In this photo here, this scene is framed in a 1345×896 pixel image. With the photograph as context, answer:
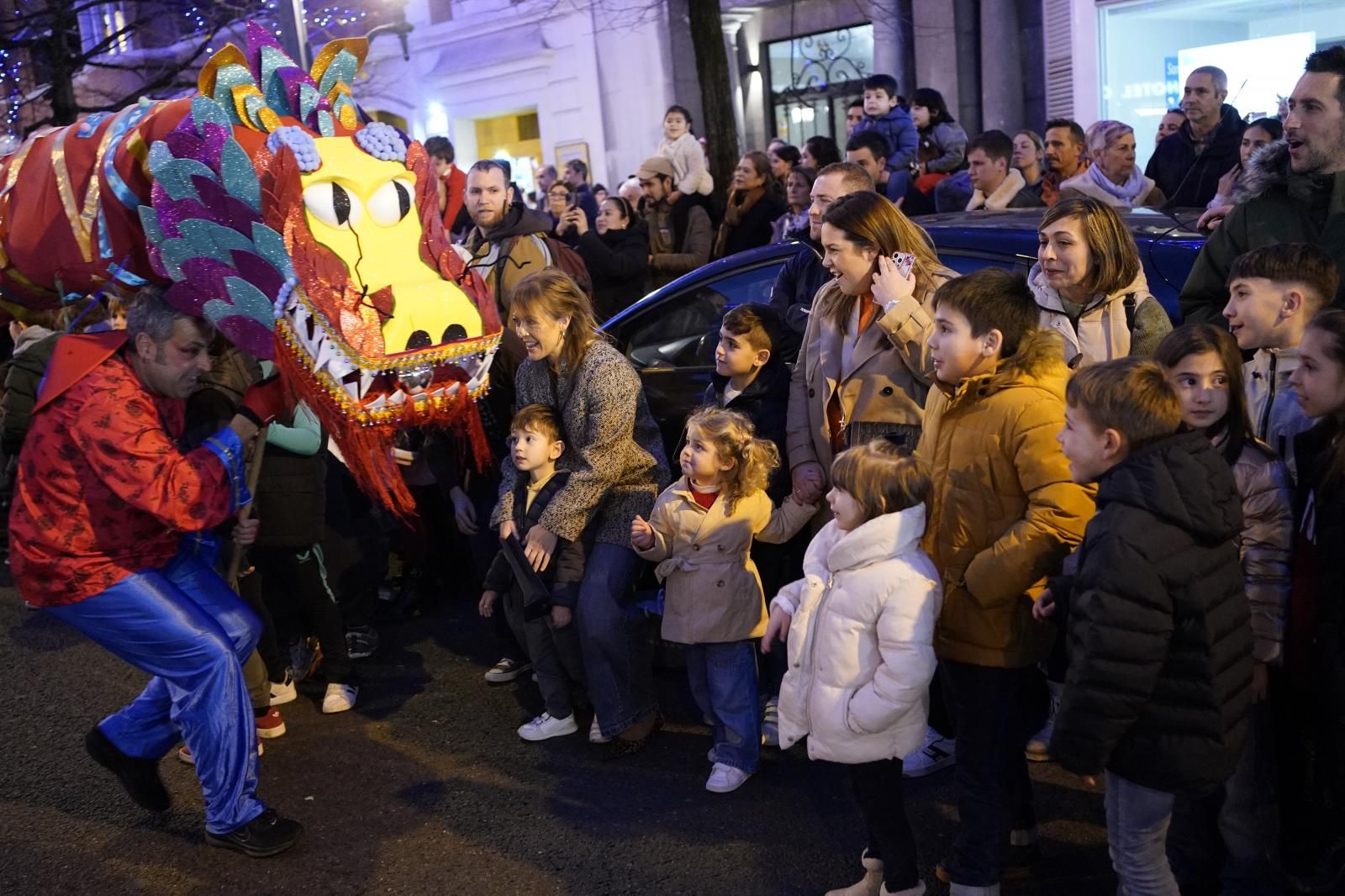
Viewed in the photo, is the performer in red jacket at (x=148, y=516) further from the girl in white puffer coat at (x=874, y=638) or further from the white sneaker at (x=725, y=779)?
the girl in white puffer coat at (x=874, y=638)

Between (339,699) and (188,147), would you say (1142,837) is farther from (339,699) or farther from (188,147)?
(339,699)

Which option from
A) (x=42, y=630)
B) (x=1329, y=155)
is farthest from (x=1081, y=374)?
(x=42, y=630)

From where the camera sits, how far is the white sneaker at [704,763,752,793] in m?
4.10

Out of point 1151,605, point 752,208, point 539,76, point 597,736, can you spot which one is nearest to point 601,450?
point 597,736

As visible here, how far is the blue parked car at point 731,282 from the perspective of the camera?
4.63 meters

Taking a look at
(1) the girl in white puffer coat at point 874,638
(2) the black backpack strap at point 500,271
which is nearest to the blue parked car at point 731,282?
(2) the black backpack strap at point 500,271

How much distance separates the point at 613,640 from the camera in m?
4.40

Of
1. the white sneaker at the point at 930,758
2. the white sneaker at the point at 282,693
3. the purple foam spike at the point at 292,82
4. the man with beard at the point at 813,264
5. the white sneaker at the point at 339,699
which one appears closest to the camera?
the purple foam spike at the point at 292,82

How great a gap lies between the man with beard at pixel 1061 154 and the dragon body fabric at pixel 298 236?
14.6 ft

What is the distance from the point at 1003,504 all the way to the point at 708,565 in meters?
1.17

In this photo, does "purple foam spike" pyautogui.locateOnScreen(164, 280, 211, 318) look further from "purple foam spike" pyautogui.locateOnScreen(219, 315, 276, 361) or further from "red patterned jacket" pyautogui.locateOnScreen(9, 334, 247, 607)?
"red patterned jacket" pyautogui.locateOnScreen(9, 334, 247, 607)

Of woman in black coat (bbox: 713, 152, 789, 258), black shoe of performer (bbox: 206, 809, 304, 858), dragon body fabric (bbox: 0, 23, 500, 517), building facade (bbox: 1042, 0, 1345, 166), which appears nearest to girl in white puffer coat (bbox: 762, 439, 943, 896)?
dragon body fabric (bbox: 0, 23, 500, 517)

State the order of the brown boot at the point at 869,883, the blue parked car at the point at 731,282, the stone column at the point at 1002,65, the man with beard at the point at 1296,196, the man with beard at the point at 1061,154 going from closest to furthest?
the brown boot at the point at 869,883, the man with beard at the point at 1296,196, the blue parked car at the point at 731,282, the man with beard at the point at 1061,154, the stone column at the point at 1002,65

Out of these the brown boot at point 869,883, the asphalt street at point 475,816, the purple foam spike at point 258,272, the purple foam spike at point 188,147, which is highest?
the purple foam spike at point 188,147
